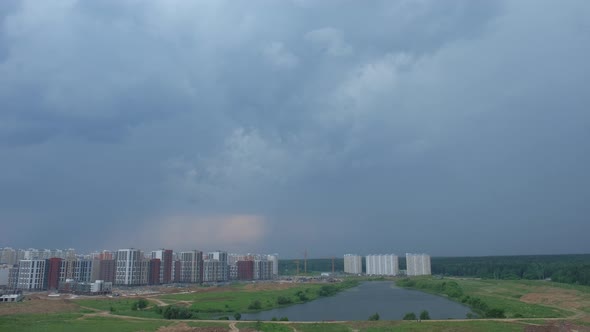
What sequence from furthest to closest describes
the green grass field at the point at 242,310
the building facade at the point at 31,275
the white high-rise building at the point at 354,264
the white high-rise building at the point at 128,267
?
the white high-rise building at the point at 354,264, the white high-rise building at the point at 128,267, the building facade at the point at 31,275, the green grass field at the point at 242,310

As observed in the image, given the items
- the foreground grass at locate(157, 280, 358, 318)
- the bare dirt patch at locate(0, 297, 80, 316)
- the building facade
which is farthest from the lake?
the building facade

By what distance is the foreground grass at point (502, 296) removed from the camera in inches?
1467

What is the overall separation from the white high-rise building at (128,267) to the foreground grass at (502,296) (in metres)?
46.1

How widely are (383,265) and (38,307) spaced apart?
312 feet

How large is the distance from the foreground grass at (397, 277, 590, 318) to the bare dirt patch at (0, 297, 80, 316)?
119ft

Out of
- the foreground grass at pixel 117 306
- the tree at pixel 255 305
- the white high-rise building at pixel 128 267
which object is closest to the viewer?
the foreground grass at pixel 117 306

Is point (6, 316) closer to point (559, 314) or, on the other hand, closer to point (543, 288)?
point (559, 314)

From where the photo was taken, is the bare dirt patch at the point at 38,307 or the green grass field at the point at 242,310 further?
the bare dirt patch at the point at 38,307

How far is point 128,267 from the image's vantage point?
7094cm

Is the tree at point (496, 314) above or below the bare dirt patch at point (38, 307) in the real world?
below

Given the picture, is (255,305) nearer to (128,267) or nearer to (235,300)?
(235,300)

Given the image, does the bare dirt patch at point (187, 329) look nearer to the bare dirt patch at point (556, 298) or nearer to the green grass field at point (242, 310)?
the green grass field at point (242, 310)

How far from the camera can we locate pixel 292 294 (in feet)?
191

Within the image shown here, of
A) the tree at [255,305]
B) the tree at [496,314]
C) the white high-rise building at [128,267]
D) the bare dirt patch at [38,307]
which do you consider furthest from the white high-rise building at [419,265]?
the bare dirt patch at [38,307]
